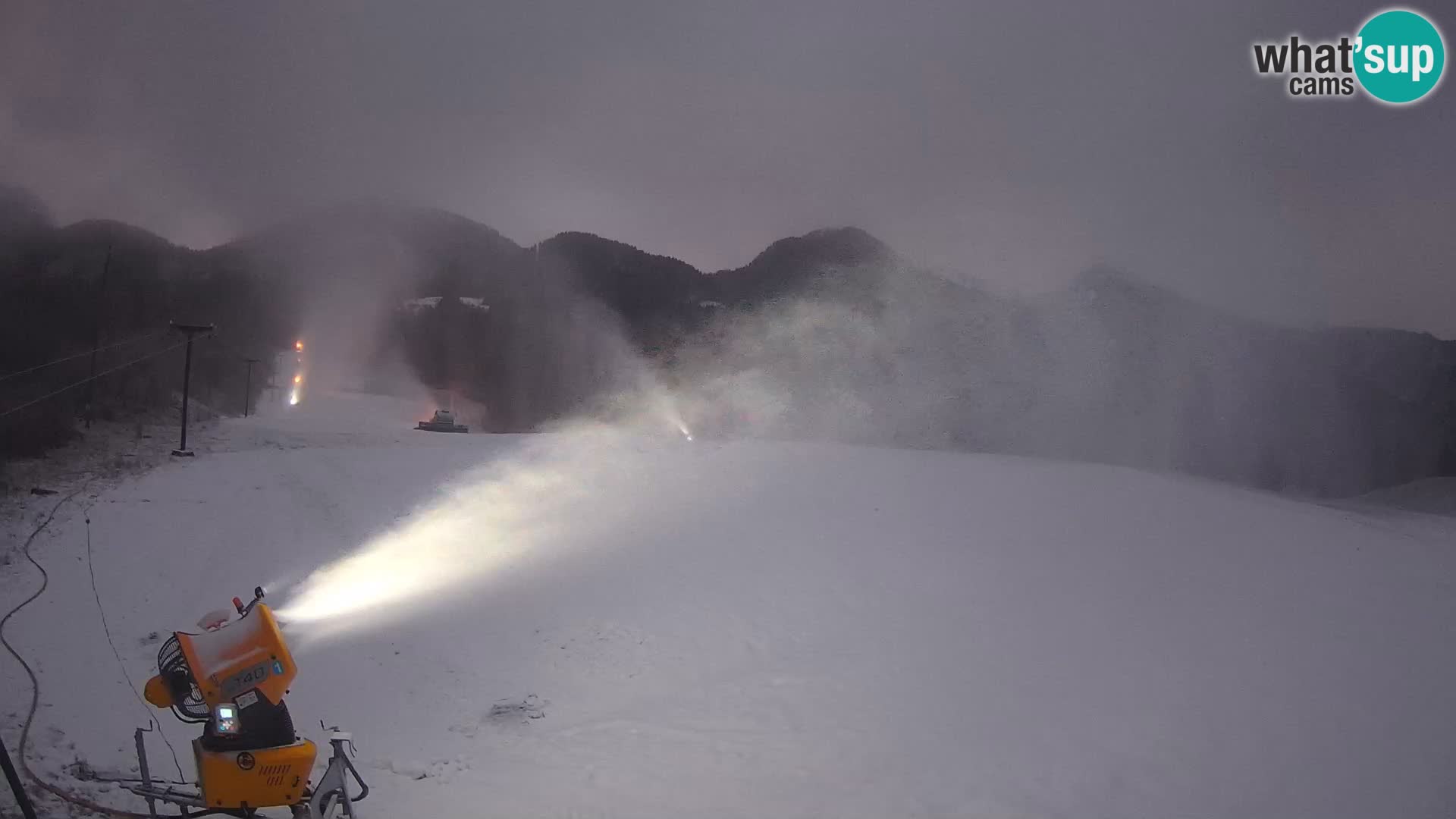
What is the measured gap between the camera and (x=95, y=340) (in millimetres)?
17000

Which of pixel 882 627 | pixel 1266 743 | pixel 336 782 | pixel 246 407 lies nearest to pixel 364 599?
pixel 336 782

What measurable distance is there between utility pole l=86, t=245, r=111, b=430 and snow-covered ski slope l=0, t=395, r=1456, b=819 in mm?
Answer: 3330

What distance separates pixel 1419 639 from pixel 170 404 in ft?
75.0

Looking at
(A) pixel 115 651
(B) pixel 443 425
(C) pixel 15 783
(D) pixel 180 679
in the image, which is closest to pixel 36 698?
(A) pixel 115 651

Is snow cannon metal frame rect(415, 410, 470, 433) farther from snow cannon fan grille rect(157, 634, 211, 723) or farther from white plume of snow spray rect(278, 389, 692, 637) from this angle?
snow cannon fan grille rect(157, 634, 211, 723)

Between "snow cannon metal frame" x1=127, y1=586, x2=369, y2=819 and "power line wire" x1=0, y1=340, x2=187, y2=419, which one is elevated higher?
"power line wire" x1=0, y1=340, x2=187, y2=419

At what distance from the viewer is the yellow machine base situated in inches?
139

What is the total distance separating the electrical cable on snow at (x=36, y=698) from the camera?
13.0 feet

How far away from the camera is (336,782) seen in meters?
3.75

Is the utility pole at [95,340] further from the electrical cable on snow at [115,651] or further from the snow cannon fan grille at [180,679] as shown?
the snow cannon fan grille at [180,679]

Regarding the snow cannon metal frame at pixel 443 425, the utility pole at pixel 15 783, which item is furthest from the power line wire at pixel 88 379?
the utility pole at pixel 15 783

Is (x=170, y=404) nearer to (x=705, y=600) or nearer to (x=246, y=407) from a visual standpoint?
(x=246, y=407)

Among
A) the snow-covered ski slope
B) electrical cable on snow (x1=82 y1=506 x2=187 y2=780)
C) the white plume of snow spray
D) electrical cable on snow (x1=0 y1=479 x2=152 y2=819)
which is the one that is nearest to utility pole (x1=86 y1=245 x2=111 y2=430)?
the snow-covered ski slope

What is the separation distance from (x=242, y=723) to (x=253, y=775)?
0.88 feet
